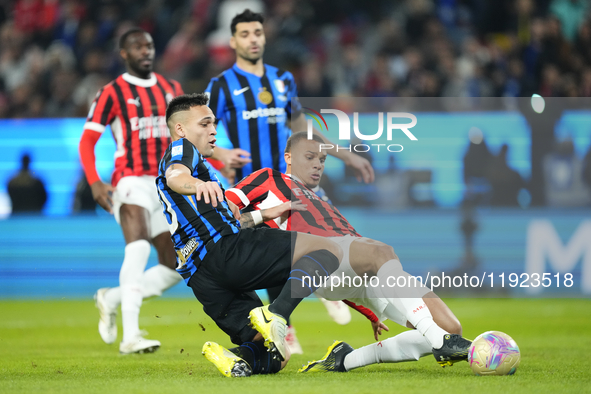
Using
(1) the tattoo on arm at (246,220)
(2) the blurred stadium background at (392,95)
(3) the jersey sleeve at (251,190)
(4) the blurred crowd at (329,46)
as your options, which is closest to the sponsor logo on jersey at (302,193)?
(3) the jersey sleeve at (251,190)

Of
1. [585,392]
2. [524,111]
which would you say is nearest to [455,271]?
[524,111]

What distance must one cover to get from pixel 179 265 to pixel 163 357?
1.17 metres

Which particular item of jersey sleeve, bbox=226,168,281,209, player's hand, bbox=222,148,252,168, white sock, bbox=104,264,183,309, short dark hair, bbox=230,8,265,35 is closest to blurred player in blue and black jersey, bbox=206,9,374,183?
short dark hair, bbox=230,8,265,35

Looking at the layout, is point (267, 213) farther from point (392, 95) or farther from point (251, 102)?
point (392, 95)

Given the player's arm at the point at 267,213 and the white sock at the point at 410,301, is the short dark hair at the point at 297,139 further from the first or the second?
the white sock at the point at 410,301

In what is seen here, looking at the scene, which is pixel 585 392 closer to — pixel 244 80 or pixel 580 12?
pixel 244 80

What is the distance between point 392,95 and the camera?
9797 mm

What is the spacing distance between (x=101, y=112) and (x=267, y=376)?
2704 millimetres

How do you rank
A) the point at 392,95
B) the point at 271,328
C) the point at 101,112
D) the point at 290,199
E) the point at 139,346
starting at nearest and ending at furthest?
1. the point at 271,328
2. the point at 290,199
3. the point at 139,346
4. the point at 101,112
5. the point at 392,95

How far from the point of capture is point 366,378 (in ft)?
12.0

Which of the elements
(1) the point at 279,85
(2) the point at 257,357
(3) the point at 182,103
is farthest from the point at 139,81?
(2) the point at 257,357

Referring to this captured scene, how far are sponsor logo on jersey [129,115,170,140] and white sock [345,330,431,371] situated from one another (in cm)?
256

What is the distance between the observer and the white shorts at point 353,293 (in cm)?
372

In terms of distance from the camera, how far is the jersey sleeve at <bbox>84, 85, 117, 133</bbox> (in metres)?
5.54
